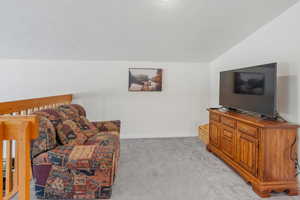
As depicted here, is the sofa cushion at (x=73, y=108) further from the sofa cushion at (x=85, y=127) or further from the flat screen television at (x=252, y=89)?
the flat screen television at (x=252, y=89)

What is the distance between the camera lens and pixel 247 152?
2309mm

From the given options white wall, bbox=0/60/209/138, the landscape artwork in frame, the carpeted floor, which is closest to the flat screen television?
the carpeted floor

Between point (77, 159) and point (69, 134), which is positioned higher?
point (69, 134)

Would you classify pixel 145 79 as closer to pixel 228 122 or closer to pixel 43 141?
pixel 228 122

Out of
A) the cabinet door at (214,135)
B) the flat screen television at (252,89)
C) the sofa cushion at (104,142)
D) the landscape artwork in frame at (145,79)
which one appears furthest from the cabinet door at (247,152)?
the landscape artwork in frame at (145,79)

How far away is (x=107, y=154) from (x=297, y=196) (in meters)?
2.19

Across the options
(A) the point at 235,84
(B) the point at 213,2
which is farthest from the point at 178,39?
(A) the point at 235,84

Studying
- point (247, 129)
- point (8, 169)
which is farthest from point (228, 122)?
point (8, 169)

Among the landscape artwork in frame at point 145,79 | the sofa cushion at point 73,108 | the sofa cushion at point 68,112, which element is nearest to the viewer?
the sofa cushion at point 68,112

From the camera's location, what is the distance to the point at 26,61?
3.85 metres

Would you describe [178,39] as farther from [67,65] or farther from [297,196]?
[297,196]

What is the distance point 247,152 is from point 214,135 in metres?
0.91

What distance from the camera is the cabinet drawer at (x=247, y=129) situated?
217cm

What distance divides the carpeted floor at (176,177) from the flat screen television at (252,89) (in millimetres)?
962
